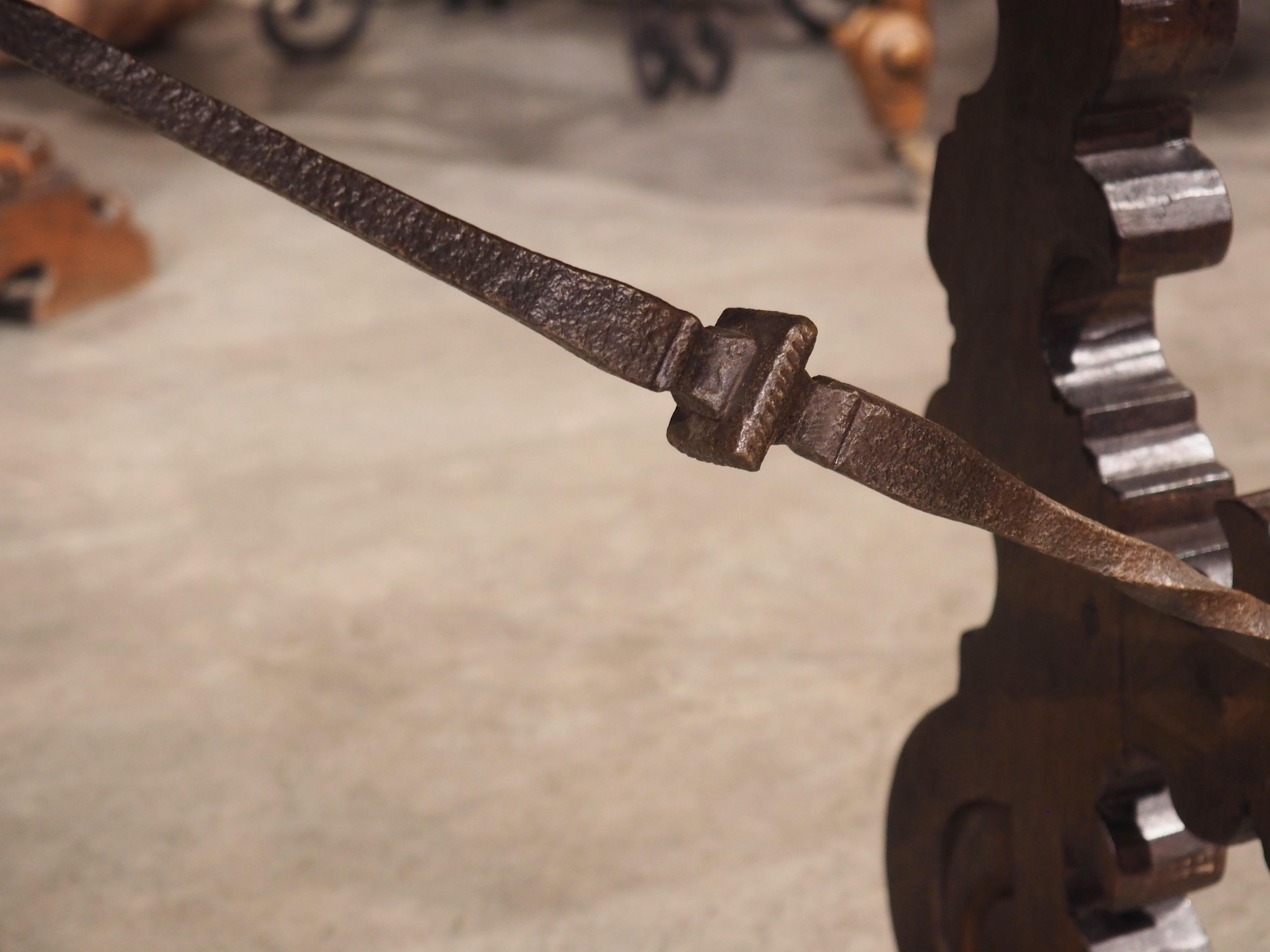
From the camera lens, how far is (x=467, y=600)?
1608 mm

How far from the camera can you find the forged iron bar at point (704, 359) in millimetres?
451

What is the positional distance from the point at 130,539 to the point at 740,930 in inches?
38.9

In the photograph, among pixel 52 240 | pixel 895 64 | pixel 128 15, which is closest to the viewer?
pixel 52 240

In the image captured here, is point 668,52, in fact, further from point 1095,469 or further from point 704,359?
point 704,359

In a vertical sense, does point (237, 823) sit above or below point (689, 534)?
below

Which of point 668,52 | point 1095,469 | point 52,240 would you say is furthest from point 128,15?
point 1095,469

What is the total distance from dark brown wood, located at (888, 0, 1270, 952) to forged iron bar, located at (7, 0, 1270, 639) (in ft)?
0.26

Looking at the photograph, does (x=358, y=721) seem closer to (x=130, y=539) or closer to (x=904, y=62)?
(x=130, y=539)

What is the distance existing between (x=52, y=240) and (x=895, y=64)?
1568mm

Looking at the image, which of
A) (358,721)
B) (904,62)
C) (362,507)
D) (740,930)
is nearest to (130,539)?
(362,507)

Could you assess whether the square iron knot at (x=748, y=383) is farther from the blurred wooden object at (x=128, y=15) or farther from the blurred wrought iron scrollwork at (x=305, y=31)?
the blurred wrought iron scrollwork at (x=305, y=31)

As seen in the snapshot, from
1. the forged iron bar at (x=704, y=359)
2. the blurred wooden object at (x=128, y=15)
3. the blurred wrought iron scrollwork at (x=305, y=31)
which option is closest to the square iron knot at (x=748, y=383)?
the forged iron bar at (x=704, y=359)

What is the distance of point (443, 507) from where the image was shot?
1.81m

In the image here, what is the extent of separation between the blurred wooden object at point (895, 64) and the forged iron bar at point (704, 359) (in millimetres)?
2269
